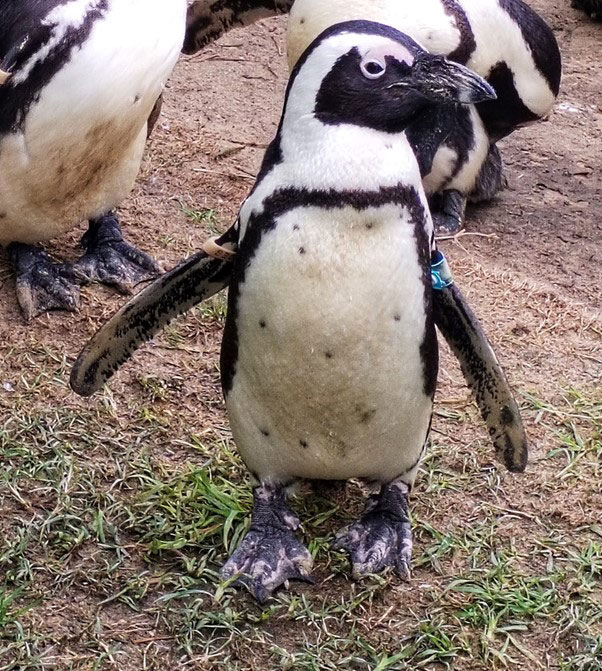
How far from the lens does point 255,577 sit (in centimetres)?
243

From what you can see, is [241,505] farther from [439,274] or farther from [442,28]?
[442,28]

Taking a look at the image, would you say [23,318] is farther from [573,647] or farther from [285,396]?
[573,647]

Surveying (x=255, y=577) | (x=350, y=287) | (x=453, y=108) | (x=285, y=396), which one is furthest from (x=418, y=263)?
(x=453, y=108)

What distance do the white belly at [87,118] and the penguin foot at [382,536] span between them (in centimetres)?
133

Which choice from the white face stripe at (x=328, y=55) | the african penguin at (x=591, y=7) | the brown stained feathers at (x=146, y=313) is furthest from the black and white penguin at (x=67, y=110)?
the african penguin at (x=591, y=7)

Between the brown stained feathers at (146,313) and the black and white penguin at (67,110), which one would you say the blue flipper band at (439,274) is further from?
the black and white penguin at (67,110)

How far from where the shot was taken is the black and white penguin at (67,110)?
310 centimetres

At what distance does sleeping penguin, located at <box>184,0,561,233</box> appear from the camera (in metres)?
3.77

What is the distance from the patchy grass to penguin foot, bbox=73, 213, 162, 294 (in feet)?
1.70

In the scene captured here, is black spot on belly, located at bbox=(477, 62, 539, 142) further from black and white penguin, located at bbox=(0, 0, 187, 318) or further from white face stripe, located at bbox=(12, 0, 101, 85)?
white face stripe, located at bbox=(12, 0, 101, 85)

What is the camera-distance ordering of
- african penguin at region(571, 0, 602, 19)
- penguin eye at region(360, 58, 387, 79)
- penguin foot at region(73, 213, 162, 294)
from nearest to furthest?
1. penguin eye at region(360, 58, 387, 79)
2. penguin foot at region(73, 213, 162, 294)
3. african penguin at region(571, 0, 602, 19)

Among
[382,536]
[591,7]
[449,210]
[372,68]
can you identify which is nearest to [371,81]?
[372,68]

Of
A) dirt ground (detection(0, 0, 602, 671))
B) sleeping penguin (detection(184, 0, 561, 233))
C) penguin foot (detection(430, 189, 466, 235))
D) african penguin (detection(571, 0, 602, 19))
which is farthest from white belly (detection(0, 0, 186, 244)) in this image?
african penguin (detection(571, 0, 602, 19))

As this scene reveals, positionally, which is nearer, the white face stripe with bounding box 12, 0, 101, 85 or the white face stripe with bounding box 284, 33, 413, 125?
the white face stripe with bounding box 284, 33, 413, 125
